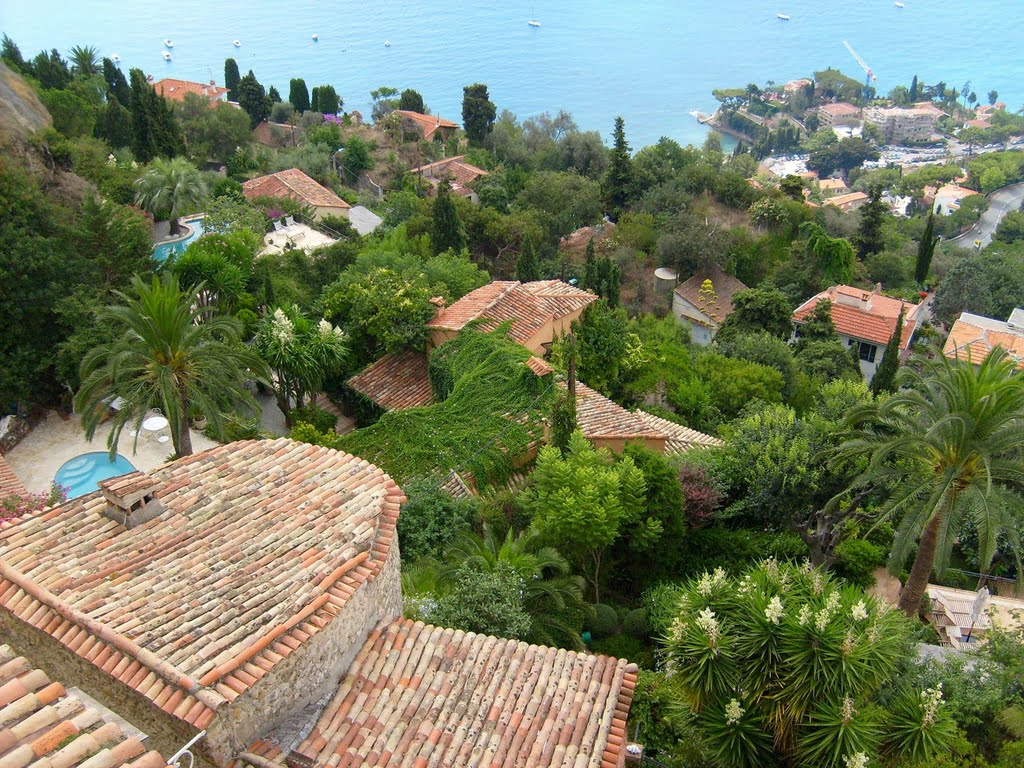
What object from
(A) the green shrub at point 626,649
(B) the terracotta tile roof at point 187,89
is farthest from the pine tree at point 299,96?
(A) the green shrub at point 626,649

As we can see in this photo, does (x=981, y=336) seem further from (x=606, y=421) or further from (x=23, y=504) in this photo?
(x=23, y=504)

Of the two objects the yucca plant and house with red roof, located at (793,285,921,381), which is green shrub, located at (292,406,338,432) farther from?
house with red roof, located at (793,285,921,381)

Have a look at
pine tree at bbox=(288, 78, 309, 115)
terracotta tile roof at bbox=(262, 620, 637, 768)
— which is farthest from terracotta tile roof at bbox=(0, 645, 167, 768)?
pine tree at bbox=(288, 78, 309, 115)

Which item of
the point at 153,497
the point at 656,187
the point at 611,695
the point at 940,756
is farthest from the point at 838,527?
the point at 656,187

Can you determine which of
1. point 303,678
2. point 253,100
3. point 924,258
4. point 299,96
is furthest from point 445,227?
point 299,96

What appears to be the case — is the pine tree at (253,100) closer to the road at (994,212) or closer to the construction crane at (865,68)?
the road at (994,212)

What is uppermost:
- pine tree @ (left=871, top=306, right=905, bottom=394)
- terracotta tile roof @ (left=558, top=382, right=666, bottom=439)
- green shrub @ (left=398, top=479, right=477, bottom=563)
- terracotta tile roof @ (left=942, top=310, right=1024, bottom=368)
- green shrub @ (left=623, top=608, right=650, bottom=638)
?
green shrub @ (left=398, top=479, right=477, bottom=563)
